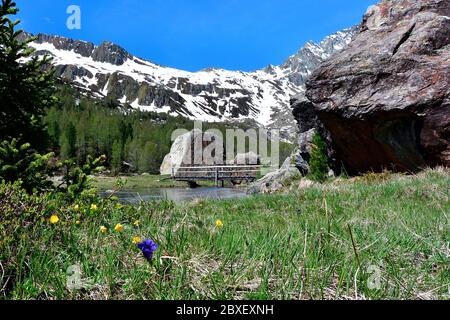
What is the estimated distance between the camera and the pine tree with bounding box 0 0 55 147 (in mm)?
8477

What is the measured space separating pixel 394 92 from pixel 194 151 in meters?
82.4

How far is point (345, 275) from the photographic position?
7.66 ft

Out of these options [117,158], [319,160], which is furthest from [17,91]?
[117,158]

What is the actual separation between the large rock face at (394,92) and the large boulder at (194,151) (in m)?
74.0

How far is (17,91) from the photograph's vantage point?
8.44 metres

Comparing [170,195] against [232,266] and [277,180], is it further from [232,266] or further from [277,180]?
[232,266]

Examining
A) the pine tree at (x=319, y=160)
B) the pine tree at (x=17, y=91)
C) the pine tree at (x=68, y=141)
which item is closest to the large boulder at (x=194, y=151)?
the pine tree at (x=68, y=141)

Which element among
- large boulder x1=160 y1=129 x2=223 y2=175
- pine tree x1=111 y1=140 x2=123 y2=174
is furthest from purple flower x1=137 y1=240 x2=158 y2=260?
pine tree x1=111 y1=140 x2=123 y2=174

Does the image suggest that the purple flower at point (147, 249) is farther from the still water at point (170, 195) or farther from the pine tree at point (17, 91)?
the pine tree at point (17, 91)

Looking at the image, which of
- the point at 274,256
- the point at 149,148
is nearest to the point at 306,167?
the point at 274,256

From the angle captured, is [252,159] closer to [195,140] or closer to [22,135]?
[195,140]

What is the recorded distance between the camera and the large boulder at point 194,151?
94.4m
